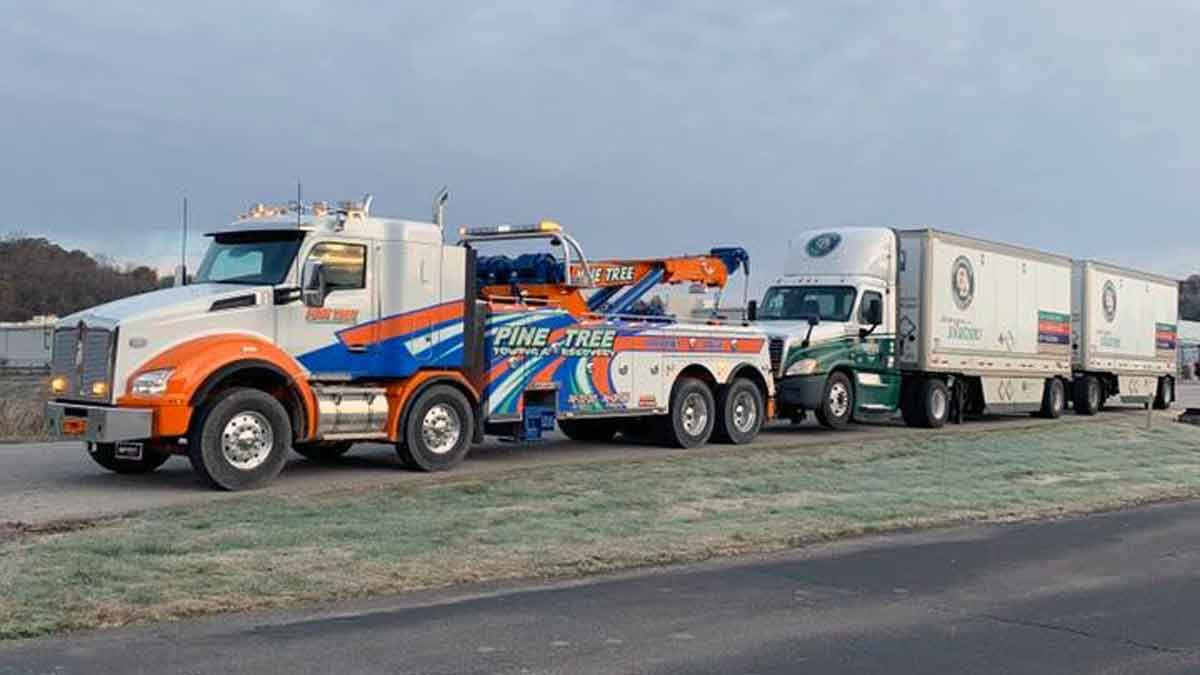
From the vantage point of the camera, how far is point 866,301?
76.9 ft

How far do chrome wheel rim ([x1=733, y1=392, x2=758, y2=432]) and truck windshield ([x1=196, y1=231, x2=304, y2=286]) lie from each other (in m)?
8.31

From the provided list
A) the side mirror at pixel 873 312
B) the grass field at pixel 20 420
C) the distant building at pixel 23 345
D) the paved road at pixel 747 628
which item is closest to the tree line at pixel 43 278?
the distant building at pixel 23 345

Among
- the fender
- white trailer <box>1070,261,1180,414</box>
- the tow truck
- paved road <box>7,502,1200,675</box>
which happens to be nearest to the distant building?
white trailer <box>1070,261,1180,414</box>

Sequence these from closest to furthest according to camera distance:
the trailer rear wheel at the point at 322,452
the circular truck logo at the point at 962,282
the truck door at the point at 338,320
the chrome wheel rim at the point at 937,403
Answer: the truck door at the point at 338,320 < the trailer rear wheel at the point at 322,452 < the chrome wheel rim at the point at 937,403 < the circular truck logo at the point at 962,282

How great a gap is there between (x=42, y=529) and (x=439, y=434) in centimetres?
551

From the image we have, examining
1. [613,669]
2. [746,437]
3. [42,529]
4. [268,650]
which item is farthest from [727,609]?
[746,437]

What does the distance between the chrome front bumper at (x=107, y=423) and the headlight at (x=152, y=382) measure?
7.8 inches

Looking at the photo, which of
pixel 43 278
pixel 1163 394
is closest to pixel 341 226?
pixel 1163 394

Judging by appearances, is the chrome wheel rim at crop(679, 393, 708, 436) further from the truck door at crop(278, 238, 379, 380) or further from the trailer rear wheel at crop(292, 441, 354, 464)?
the truck door at crop(278, 238, 379, 380)

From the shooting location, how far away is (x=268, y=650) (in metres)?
6.77

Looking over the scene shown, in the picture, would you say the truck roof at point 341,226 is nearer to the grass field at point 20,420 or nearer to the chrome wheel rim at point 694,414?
the chrome wheel rim at point 694,414

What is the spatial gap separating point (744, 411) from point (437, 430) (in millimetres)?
6514

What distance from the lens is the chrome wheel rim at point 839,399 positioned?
22641mm

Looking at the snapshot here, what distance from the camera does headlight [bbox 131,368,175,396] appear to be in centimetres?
1288
